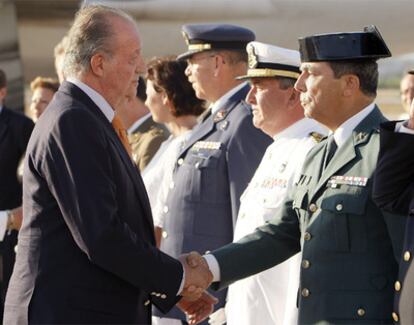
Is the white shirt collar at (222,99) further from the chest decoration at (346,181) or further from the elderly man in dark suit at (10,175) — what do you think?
the elderly man in dark suit at (10,175)

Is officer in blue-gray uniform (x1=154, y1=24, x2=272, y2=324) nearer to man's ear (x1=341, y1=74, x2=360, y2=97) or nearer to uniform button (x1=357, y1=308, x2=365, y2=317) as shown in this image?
man's ear (x1=341, y1=74, x2=360, y2=97)

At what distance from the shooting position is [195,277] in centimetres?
412

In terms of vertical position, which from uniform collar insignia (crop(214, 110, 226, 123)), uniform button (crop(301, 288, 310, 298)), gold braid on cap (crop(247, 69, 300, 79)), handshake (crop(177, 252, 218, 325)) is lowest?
handshake (crop(177, 252, 218, 325))

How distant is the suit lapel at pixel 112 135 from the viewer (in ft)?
12.5

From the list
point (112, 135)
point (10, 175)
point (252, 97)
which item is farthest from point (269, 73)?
point (10, 175)

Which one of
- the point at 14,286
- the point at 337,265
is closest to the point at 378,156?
the point at 337,265

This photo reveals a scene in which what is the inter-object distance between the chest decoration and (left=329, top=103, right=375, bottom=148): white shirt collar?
0.17 meters

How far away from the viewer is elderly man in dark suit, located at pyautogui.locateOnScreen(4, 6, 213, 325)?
12.0 ft

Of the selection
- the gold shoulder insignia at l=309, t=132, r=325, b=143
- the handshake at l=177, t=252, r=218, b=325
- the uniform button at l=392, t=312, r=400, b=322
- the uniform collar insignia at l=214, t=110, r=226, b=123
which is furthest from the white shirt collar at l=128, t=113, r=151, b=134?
the uniform button at l=392, t=312, r=400, b=322

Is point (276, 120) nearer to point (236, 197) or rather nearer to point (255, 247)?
point (236, 197)

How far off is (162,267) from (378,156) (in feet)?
2.95

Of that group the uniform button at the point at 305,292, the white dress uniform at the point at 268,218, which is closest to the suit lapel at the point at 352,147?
the uniform button at the point at 305,292

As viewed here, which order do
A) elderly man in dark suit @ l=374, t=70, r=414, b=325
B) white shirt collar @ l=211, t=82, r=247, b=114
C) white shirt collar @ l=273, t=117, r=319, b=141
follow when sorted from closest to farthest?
elderly man in dark suit @ l=374, t=70, r=414, b=325, white shirt collar @ l=273, t=117, r=319, b=141, white shirt collar @ l=211, t=82, r=247, b=114

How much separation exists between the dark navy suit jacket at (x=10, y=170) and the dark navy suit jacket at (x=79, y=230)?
152 inches
